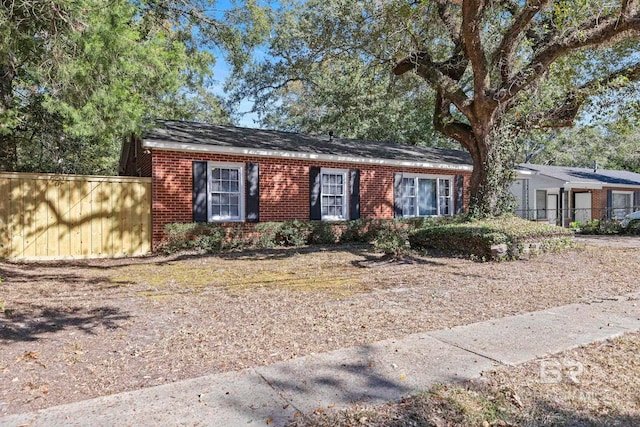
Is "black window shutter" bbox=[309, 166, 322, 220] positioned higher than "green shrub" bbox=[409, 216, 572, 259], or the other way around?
"black window shutter" bbox=[309, 166, 322, 220]

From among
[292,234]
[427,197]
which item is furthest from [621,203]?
[292,234]

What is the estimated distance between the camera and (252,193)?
12.5 meters

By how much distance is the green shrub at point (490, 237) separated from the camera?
9703 mm

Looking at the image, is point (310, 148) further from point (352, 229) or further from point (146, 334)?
point (146, 334)

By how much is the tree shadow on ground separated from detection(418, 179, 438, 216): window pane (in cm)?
1272

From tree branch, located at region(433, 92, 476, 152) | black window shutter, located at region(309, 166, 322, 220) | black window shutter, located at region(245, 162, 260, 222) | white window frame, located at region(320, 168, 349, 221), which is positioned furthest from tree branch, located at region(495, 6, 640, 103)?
black window shutter, located at region(245, 162, 260, 222)

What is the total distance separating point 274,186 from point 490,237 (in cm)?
654

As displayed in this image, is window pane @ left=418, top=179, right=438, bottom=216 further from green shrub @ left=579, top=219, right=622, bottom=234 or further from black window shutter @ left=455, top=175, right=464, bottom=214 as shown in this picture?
green shrub @ left=579, top=219, right=622, bottom=234

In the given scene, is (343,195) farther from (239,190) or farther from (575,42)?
(575,42)

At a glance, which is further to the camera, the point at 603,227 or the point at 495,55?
the point at 603,227

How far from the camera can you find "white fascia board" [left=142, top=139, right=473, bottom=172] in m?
11.2

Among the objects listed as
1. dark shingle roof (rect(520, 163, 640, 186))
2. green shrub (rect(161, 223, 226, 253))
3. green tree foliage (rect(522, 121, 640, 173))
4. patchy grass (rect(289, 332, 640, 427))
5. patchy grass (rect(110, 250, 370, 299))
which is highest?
green tree foliage (rect(522, 121, 640, 173))

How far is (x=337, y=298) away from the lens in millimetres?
6191

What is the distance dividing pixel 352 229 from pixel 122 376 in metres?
11.0
